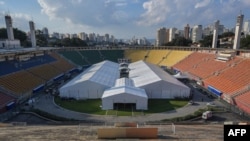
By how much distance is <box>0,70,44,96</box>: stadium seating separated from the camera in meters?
32.1

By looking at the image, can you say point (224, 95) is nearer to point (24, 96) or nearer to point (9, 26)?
point (24, 96)

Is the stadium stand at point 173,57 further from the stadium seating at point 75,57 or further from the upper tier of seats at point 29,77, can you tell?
the upper tier of seats at point 29,77

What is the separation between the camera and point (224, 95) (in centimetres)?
3159

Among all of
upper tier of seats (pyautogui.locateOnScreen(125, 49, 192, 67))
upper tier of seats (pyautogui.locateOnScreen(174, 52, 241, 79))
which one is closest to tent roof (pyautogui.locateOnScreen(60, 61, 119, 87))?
upper tier of seats (pyautogui.locateOnScreen(174, 52, 241, 79))

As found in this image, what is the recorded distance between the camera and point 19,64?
139 feet

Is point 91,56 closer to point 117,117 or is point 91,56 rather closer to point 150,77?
point 150,77

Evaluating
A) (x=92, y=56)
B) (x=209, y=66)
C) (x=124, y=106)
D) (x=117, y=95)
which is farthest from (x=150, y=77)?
(x=92, y=56)

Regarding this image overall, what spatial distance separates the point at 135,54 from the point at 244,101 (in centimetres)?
5447

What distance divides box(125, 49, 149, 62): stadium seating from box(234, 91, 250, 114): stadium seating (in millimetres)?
49213

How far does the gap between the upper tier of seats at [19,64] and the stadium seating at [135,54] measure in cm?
3251

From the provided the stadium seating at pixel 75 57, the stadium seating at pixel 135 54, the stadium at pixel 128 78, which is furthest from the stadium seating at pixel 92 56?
the stadium seating at pixel 135 54

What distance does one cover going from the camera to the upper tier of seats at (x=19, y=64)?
36.9 m

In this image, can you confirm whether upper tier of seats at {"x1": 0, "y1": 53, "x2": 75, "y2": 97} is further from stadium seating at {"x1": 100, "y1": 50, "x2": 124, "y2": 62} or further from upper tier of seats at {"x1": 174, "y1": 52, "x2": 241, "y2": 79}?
upper tier of seats at {"x1": 174, "y1": 52, "x2": 241, "y2": 79}

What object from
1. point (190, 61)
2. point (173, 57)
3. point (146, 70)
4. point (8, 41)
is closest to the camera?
point (146, 70)
